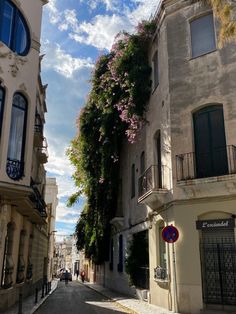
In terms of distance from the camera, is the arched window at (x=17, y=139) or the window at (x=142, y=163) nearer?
the arched window at (x=17, y=139)

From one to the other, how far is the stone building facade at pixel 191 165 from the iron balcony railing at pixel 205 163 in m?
0.04

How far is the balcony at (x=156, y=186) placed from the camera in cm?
1507

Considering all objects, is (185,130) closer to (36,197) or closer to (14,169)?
(14,169)

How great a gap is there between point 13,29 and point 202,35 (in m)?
7.84

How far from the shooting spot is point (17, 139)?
1526 centimetres

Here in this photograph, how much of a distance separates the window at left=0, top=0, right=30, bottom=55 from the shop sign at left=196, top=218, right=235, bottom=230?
10.1 m

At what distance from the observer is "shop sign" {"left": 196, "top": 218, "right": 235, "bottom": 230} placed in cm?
1295

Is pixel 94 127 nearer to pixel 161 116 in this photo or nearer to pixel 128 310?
pixel 161 116

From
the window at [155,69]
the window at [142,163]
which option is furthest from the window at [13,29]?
the window at [142,163]

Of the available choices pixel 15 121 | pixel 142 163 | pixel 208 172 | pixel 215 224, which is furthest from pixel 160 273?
pixel 15 121

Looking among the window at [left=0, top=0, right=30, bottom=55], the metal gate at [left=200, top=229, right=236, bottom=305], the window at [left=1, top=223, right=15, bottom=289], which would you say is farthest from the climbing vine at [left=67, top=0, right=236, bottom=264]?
the metal gate at [left=200, top=229, right=236, bottom=305]

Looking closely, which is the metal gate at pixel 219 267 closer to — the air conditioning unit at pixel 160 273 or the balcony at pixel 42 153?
the air conditioning unit at pixel 160 273

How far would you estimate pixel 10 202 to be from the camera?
1566cm

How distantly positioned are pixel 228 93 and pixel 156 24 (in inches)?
249
